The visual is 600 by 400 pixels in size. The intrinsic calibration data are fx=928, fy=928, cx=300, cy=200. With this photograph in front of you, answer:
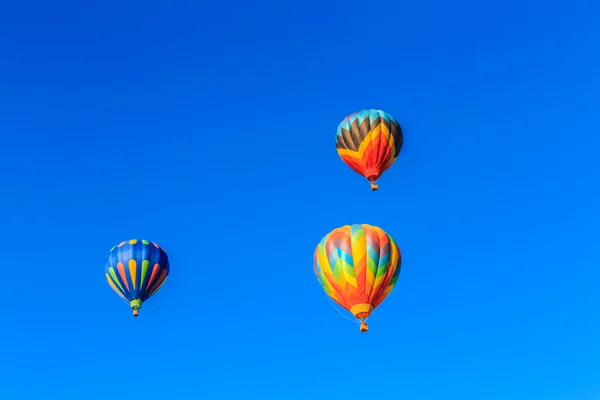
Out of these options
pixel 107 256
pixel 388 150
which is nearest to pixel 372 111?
pixel 388 150

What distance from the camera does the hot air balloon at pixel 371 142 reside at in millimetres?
46250

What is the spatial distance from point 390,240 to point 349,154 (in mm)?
7917

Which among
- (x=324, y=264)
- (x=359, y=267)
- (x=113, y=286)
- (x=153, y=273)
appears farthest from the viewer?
(x=153, y=273)

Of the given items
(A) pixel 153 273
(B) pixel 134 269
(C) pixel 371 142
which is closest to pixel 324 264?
(C) pixel 371 142

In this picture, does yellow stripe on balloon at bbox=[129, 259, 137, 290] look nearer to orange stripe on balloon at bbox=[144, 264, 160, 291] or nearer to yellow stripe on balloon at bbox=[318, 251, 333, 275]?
orange stripe on balloon at bbox=[144, 264, 160, 291]

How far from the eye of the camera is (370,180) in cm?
4675

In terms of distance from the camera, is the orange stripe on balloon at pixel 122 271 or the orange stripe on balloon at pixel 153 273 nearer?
the orange stripe on balloon at pixel 122 271

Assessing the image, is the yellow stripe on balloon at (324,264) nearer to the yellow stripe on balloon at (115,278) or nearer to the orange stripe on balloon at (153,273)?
the orange stripe on balloon at (153,273)

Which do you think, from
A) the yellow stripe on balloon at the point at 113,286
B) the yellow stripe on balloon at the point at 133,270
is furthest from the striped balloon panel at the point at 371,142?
the yellow stripe on balloon at the point at 113,286

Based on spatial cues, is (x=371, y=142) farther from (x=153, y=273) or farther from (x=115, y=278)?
(x=115, y=278)

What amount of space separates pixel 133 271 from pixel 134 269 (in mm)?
120

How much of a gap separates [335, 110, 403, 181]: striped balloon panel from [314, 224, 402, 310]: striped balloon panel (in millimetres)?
6515

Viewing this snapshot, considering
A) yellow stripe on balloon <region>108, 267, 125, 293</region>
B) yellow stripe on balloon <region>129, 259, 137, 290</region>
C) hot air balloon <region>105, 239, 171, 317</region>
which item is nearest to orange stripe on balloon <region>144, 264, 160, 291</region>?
hot air balloon <region>105, 239, 171, 317</region>

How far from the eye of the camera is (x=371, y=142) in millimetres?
46188
